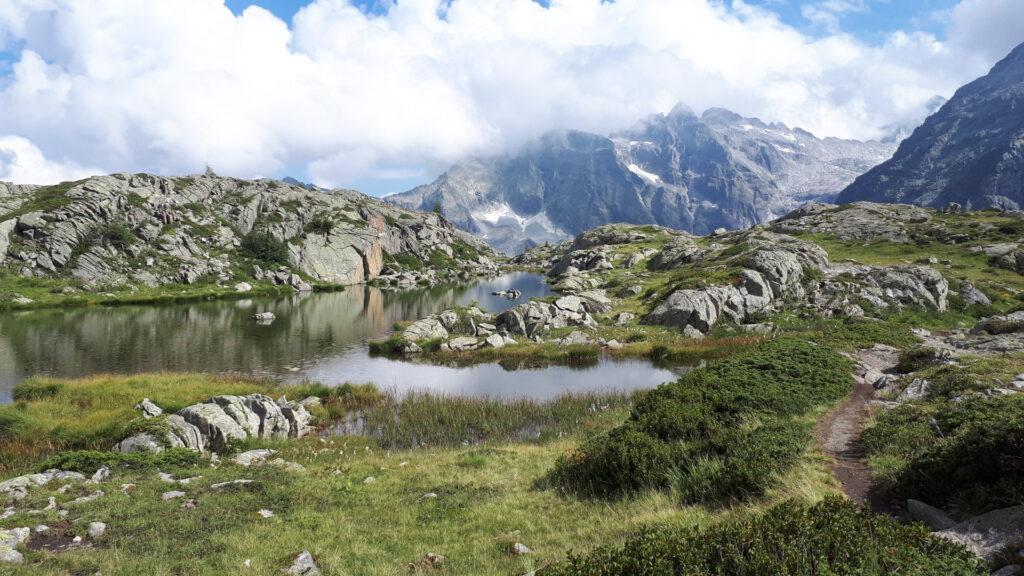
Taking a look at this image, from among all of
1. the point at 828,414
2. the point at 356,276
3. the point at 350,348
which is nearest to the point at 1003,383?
the point at 828,414

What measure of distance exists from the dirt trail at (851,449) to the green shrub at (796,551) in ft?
3.23

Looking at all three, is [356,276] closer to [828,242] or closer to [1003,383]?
[828,242]

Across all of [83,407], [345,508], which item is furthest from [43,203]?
[345,508]

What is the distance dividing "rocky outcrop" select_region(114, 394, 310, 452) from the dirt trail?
26.8 meters

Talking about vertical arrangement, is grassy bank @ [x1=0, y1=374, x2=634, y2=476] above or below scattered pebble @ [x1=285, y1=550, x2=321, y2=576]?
below

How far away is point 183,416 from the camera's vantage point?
Answer: 25.8 metres

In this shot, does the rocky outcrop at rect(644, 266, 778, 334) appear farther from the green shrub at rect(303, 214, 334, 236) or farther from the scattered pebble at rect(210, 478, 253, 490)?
the green shrub at rect(303, 214, 334, 236)

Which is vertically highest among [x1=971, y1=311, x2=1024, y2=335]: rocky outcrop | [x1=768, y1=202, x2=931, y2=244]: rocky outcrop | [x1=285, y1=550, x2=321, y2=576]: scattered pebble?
[x1=768, y1=202, x2=931, y2=244]: rocky outcrop

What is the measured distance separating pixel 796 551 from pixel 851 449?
39.6 feet

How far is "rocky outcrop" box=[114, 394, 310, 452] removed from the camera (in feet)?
75.6

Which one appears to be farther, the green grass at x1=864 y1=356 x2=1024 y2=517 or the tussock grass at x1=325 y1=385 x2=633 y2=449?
the tussock grass at x1=325 y1=385 x2=633 y2=449

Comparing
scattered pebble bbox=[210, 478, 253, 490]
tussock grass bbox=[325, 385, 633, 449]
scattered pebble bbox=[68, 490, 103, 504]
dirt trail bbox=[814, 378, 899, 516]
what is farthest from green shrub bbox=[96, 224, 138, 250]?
dirt trail bbox=[814, 378, 899, 516]

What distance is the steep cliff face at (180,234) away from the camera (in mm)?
112125

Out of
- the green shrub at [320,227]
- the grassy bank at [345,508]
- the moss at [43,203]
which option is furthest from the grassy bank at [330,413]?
the green shrub at [320,227]
